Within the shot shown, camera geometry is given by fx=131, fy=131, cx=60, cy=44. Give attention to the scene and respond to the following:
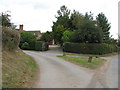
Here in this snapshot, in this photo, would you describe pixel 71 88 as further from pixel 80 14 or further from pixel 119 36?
pixel 119 36

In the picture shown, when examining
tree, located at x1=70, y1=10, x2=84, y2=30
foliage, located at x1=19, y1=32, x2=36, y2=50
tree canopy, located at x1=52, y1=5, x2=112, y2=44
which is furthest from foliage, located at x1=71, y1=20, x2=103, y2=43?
foliage, located at x1=19, y1=32, x2=36, y2=50

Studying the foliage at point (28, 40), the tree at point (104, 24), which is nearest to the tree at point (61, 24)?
the foliage at point (28, 40)

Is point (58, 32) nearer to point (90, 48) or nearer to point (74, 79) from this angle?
point (90, 48)

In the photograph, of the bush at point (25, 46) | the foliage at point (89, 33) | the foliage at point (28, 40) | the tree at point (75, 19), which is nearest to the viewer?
the foliage at point (89, 33)

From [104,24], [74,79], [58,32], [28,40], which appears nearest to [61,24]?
[58,32]

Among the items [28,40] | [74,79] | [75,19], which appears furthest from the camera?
[75,19]

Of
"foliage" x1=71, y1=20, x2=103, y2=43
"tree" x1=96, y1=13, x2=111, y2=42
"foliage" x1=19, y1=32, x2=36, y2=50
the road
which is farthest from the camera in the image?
"tree" x1=96, y1=13, x2=111, y2=42

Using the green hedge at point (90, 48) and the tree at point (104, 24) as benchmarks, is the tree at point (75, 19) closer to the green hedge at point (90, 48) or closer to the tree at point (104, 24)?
the green hedge at point (90, 48)

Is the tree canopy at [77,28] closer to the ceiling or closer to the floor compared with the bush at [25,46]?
closer to the ceiling

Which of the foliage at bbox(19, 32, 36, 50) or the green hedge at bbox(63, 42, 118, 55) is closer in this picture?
the green hedge at bbox(63, 42, 118, 55)

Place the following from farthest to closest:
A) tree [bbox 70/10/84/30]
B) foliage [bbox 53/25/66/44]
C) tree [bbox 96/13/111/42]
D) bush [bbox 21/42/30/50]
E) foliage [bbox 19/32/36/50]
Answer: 1. tree [bbox 96/13/111/42]
2. foliage [bbox 53/25/66/44]
3. tree [bbox 70/10/84/30]
4. foliage [bbox 19/32/36/50]
5. bush [bbox 21/42/30/50]

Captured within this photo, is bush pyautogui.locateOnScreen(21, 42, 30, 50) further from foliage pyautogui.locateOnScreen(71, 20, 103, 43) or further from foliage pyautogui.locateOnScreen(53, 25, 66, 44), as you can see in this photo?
foliage pyautogui.locateOnScreen(71, 20, 103, 43)

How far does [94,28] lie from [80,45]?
4.91 m

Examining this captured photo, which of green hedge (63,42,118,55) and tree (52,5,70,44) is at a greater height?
tree (52,5,70,44)
